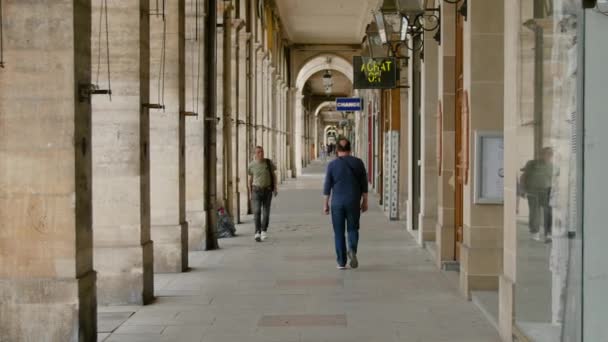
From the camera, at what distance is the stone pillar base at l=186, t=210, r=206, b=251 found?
12227 mm

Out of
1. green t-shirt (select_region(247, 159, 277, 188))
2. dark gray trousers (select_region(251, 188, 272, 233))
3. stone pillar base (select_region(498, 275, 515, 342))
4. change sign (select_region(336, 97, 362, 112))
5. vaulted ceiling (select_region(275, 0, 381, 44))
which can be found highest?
vaulted ceiling (select_region(275, 0, 381, 44))

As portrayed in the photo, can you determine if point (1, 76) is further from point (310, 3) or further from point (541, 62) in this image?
point (310, 3)

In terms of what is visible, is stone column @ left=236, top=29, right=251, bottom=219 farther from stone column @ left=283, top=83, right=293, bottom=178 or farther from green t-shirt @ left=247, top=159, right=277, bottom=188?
stone column @ left=283, top=83, right=293, bottom=178

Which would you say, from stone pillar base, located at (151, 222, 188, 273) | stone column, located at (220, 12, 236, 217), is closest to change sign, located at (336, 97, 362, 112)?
stone column, located at (220, 12, 236, 217)

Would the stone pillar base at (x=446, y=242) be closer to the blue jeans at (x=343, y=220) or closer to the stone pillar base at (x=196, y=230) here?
the blue jeans at (x=343, y=220)

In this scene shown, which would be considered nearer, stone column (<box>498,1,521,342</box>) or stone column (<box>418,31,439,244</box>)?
stone column (<box>498,1,521,342</box>)

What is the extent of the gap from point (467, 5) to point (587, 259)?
419cm

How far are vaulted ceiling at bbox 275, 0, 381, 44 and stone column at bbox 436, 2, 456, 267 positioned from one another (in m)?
15.9

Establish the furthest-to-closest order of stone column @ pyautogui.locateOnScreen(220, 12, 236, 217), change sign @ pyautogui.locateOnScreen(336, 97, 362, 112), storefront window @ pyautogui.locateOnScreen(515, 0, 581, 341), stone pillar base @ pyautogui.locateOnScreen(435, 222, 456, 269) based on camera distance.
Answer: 1. change sign @ pyautogui.locateOnScreen(336, 97, 362, 112)
2. stone column @ pyautogui.locateOnScreen(220, 12, 236, 217)
3. stone pillar base @ pyautogui.locateOnScreen(435, 222, 456, 269)
4. storefront window @ pyautogui.locateOnScreen(515, 0, 581, 341)

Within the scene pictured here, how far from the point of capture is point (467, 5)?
825cm

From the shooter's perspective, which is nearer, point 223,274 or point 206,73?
point 223,274

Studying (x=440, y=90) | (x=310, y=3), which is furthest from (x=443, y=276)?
(x=310, y=3)

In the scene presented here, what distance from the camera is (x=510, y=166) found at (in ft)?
20.9

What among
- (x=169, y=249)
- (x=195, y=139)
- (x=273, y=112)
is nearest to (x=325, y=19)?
(x=273, y=112)
